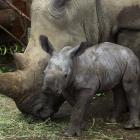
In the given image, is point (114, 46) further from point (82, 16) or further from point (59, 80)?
point (59, 80)

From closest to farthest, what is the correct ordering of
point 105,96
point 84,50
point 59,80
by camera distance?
point 59,80 < point 84,50 < point 105,96

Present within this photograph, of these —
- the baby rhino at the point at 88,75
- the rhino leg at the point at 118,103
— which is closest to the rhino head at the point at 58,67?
the baby rhino at the point at 88,75

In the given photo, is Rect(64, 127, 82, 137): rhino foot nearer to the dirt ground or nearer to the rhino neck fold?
the dirt ground

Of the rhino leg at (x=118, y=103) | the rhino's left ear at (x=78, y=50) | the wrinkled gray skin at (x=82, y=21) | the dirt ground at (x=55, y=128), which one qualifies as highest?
the wrinkled gray skin at (x=82, y=21)

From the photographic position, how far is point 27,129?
4812mm

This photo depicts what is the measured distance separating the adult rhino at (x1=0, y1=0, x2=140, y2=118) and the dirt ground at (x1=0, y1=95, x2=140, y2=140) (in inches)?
5.0

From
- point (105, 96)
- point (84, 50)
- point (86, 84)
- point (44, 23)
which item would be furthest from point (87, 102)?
point (105, 96)

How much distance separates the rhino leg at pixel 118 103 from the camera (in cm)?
502

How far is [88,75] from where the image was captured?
15.2 feet

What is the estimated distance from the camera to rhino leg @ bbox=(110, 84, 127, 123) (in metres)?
5.02

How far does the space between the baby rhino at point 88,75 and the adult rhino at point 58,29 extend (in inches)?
6.6

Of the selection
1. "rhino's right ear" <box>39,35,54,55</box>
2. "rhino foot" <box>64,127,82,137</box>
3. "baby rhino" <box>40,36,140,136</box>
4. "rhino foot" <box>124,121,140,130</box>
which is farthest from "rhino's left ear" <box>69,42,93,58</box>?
"rhino foot" <box>124,121,140,130</box>

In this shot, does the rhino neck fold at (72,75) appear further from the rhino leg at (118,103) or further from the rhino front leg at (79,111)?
the rhino leg at (118,103)

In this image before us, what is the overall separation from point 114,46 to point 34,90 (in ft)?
2.52
